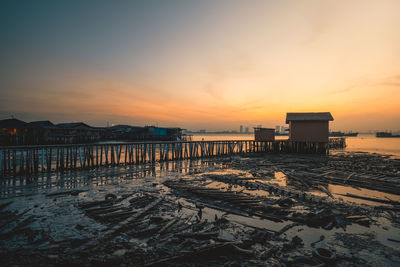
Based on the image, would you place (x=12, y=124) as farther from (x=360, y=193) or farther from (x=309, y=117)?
(x=309, y=117)

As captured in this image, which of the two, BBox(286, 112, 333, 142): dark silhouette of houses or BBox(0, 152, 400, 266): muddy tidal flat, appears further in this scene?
BBox(286, 112, 333, 142): dark silhouette of houses

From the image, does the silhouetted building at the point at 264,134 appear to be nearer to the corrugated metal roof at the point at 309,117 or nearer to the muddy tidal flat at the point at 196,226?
the corrugated metal roof at the point at 309,117

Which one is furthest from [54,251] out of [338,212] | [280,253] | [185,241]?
[338,212]

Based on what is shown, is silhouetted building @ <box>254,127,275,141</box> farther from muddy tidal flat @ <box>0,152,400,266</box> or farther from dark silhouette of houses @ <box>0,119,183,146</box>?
dark silhouette of houses @ <box>0,119,183,146</box>

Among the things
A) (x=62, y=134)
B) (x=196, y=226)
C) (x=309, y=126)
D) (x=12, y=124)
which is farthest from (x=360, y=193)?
(x=62, y=134)

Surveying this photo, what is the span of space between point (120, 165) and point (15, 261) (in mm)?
13648

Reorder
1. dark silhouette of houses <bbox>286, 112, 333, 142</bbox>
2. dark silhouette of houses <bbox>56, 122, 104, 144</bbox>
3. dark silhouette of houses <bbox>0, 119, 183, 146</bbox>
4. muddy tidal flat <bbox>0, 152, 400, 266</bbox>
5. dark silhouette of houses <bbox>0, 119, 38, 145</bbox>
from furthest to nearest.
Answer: dark silhouette of houses <bbox>56, 122, 104, 144</bbox>
dark silhouette of houses <bbox>0, 119, 183, 146</bbox>
dark silhouette of houses <bbox>0, 119, 38, 145</bbox>
dark silhouette of houses <bbox>286, 112, 333, 142</bbox>
muddy tidal flat <bbox>0, 152, 400, 266</bbox>

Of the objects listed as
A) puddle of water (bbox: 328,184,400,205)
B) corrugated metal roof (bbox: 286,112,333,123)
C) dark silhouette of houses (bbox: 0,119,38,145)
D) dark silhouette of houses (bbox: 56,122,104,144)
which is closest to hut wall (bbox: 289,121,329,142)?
corrugated metal roof (bbox: 286,112,333,123)

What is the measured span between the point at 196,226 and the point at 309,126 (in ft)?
92.9

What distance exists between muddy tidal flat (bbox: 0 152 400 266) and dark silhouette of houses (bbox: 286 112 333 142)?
2017 centimetres

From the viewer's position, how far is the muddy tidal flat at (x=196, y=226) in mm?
4053

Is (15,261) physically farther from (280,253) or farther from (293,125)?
(293,125)

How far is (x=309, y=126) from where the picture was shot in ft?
94.3

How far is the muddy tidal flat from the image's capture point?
13.3 ft
